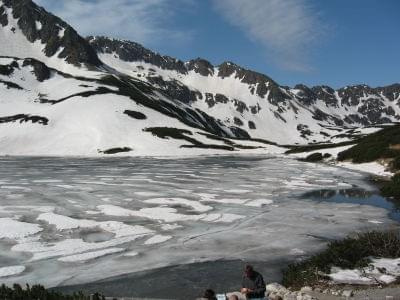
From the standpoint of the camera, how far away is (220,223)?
81.8 ft

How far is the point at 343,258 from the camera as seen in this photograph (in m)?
15.9

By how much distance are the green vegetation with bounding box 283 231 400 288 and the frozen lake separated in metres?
1.42

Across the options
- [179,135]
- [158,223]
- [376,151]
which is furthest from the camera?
[179,135]

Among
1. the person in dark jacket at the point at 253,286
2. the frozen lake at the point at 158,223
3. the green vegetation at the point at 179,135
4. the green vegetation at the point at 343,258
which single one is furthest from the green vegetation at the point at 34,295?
the green vegetation at the point at 179,135

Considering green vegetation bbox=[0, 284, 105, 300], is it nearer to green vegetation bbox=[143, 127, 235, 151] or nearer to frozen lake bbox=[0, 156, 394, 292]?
frozen lake bbox=[0, 156, 394, 292]

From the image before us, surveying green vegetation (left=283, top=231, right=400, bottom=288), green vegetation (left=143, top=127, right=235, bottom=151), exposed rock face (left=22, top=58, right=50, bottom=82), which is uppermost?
exposed rock face (left=22, top=58, right=50, bottom=82)

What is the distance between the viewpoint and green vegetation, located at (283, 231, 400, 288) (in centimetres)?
1479

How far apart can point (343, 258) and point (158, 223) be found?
1095 cm

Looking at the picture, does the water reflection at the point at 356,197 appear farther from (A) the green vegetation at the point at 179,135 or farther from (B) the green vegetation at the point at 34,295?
(A) the green vegetation at the point at 179,135

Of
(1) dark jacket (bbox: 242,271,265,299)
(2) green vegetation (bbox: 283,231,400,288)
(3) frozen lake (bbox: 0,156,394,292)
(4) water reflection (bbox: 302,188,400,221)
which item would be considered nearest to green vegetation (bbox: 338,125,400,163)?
(4) water reflection (bbox: 302,188,400,221)

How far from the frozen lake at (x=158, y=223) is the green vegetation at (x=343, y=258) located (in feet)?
4.65

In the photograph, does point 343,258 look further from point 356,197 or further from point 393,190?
point 393,190

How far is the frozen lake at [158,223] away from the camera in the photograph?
17.8 meters

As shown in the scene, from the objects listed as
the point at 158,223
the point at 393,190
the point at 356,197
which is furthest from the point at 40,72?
the point at 158,223
